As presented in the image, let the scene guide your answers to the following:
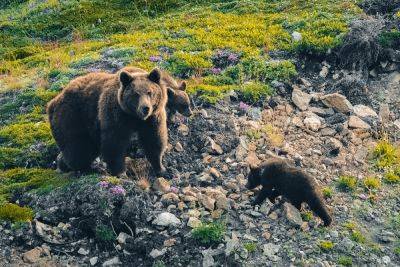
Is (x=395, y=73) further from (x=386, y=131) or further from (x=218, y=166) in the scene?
(x=218, y=166)

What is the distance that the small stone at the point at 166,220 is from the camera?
29.2 ft

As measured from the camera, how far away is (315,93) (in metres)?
13.5

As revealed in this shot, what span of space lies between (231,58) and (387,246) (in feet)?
25.8

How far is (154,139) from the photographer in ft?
32.7

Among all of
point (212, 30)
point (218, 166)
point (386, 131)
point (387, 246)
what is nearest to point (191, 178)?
point (218, 166)

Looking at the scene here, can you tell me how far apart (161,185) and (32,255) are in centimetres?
250

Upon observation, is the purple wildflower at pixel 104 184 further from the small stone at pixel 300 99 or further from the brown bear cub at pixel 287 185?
the small stone at pixel 300 99

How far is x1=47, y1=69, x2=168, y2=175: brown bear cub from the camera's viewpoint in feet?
31.5

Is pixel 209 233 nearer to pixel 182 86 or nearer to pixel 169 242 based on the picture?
pixel 169 242

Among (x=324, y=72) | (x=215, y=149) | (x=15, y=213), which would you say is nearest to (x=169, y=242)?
(x=15, y=213)

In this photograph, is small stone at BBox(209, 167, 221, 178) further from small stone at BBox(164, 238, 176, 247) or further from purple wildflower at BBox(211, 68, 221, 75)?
purple wildflower at BBox(211, 68, 221, 75)

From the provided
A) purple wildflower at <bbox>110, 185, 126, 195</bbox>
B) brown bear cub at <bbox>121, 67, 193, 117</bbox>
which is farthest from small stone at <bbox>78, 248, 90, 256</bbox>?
brown bear cub at <bbox>121, 67, 193, 117</bbox>

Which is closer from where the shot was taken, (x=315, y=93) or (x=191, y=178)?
(x=191, y=178)

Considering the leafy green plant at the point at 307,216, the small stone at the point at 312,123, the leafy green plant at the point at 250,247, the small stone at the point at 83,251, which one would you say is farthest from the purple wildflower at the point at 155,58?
the leafy green plant at the point at 250,247
